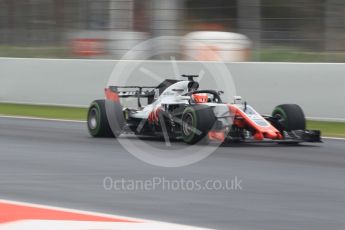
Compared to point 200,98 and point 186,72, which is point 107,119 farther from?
point 186,72

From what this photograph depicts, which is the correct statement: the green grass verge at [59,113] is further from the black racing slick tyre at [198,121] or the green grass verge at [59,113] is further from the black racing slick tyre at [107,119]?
the black racing slick tyre at [107,119]

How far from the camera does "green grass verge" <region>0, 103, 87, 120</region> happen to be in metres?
16.6

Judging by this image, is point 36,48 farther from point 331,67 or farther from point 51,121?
point 331,67

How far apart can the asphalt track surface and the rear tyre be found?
20cm

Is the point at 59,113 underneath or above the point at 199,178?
underneath

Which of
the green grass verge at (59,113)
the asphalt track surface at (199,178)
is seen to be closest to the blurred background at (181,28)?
the green grass verge at (59,113)

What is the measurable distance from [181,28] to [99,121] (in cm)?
553

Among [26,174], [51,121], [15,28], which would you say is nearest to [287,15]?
[51,121]

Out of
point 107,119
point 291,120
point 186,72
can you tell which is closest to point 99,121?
point 107,119

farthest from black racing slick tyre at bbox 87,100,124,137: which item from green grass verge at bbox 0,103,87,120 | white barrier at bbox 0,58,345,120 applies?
white barrier at bbox 0,58,345,120

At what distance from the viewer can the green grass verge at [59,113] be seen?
1429 cm

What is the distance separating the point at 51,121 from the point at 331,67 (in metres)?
5.10

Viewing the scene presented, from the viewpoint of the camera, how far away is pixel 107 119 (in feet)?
40.7

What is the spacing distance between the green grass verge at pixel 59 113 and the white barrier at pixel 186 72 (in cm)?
18
